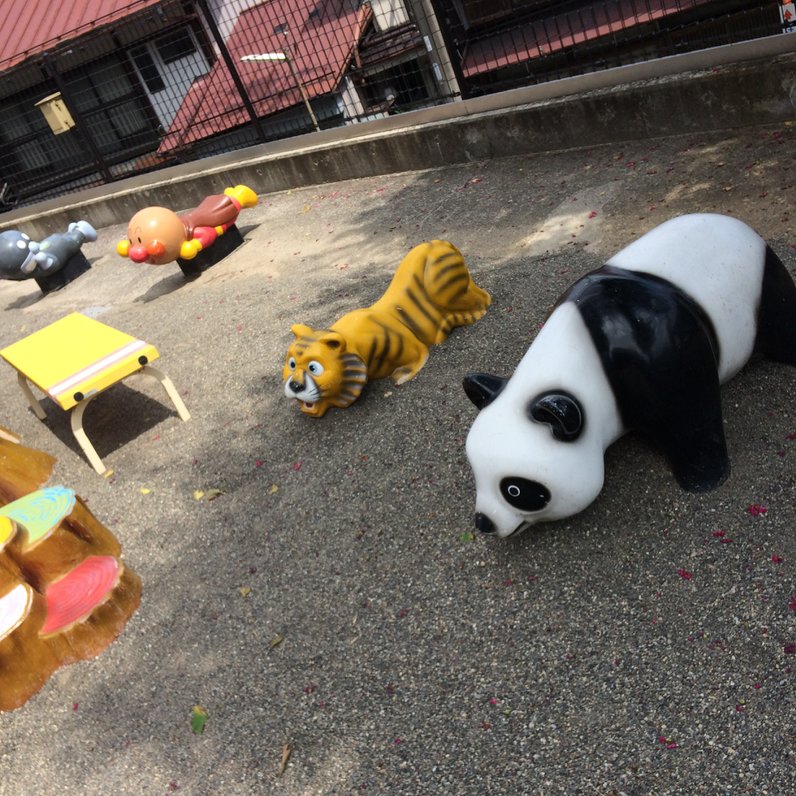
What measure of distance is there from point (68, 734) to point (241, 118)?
9.50 metres

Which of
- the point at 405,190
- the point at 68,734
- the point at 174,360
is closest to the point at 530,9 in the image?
the point at 405,190

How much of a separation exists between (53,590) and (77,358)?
6.66ft

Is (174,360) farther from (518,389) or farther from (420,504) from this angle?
(518,389)

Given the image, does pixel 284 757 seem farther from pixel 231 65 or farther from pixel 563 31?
pixel 231 65

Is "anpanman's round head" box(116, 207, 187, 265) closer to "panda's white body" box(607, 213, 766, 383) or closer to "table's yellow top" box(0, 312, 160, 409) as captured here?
"table's yellow top" box(0, 312, 160, 409)

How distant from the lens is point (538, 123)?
7863 millimetres

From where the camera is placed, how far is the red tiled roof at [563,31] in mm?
7710

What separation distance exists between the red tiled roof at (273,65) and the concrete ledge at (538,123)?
75cm

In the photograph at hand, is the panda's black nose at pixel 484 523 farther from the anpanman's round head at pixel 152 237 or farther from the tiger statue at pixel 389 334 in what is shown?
the anpanman's round head at pixel 152 237

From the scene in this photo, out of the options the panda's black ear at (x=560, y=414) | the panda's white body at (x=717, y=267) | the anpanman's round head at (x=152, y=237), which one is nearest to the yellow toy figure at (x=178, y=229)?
the anpanman's round head at (x=152, y=237)

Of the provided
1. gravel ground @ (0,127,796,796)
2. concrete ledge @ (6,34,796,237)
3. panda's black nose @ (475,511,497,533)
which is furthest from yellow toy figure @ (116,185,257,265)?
panda's black nose @ (475,511,497,533)

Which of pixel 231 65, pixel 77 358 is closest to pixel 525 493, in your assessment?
pixel 77 358

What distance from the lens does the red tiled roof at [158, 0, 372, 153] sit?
10.5 meters

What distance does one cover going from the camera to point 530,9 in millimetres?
7906
